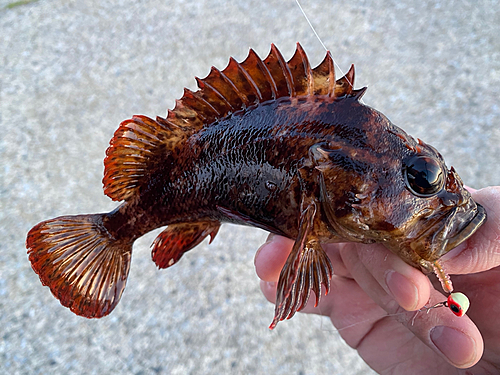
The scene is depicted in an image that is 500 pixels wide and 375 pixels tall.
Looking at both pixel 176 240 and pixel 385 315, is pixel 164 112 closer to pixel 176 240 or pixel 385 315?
pixel 176 240

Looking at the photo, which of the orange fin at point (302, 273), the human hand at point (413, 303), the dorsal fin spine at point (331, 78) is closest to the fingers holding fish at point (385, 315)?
the human hand at point (413, 303)

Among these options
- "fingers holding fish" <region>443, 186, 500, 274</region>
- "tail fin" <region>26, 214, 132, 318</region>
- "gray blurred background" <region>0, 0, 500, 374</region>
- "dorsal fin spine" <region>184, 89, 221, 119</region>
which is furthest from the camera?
"gray blurred background" <region>0, 0, 500, 374</region>

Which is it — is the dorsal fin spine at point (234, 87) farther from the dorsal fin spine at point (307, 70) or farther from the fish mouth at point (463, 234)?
the fish mouth at point (463, 234)

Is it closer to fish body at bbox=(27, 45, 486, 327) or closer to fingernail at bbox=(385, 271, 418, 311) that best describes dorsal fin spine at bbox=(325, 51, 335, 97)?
fish body at bbox=(27, 45, 486, 327)

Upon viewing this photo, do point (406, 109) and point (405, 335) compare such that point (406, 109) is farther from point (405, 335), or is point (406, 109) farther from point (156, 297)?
point (156, 297)

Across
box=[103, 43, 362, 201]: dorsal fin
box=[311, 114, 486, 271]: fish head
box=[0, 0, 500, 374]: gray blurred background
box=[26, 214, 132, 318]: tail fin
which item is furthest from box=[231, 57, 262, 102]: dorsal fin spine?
box=[0, 0, 500, 374]: gray blurred background

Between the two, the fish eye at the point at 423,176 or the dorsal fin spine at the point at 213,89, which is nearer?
the fish eye at the point at 423,176
